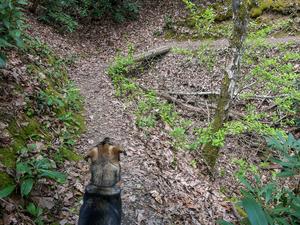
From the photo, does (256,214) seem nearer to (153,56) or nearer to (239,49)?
(239,49)

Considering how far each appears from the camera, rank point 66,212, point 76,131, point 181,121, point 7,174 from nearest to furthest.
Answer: point 7,174 < point 66,212 < point 76,131 < point 181,121

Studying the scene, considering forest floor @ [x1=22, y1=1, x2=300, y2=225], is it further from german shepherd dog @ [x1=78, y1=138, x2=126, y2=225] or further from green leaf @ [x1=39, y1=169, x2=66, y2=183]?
german shepherd dog @ [x1=78, y1=138, x2=126, y2=225]

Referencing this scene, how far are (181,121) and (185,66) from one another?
362 cm

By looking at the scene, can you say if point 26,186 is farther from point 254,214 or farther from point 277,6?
point 277,6

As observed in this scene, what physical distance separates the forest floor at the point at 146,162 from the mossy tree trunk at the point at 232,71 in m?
0.47

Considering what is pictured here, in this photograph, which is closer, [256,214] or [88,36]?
[256,214]

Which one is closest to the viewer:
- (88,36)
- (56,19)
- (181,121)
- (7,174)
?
(7,174)

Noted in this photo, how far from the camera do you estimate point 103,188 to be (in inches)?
105

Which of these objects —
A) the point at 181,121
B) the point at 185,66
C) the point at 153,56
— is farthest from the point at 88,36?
the point at 181,121

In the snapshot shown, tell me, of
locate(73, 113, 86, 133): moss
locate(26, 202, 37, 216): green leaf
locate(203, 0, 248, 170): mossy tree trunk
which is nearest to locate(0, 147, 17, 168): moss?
locate(26, 202, 37, 216): green leaf

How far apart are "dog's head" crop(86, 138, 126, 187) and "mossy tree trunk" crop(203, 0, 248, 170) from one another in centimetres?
432

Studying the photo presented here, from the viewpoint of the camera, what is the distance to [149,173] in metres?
5.27

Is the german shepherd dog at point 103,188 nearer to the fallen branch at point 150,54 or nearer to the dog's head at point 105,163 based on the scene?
the dog's head at point 105,163

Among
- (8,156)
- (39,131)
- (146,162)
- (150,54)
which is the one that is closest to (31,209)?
(8,156)
